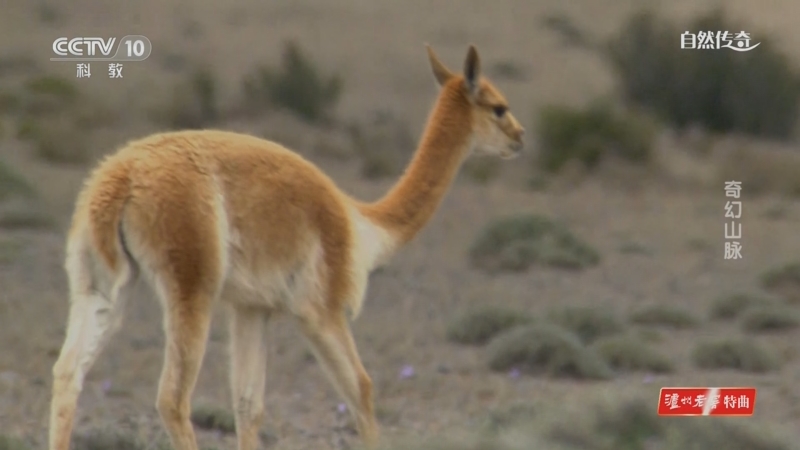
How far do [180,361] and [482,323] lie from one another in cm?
653

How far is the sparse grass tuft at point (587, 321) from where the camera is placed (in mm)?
12625

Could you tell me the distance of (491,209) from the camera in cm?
2055

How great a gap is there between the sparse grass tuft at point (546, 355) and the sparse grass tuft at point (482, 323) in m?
0.91

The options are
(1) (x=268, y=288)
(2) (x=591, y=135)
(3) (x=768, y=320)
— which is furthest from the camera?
(2) (x=591, y=135)

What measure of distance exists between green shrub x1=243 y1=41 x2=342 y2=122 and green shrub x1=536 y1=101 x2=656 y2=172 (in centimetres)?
634

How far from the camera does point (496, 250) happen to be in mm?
16266

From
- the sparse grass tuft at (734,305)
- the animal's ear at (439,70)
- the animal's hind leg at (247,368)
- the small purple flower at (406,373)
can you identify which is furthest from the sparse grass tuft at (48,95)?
the animal's hind leg at (247,368)

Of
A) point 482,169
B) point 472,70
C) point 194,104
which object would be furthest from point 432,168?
point 194,104

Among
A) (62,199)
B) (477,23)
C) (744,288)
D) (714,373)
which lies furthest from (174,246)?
(477,23)

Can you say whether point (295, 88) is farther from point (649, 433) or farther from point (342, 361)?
point (649, 433)

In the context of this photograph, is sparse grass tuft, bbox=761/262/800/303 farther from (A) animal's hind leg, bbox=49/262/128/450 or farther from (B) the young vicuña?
(A) animal's hind leg, bbox=49/262/128/450

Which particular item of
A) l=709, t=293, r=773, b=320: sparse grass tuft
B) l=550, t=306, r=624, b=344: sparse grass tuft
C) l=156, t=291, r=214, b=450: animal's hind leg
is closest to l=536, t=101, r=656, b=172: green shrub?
l=709, t=293, r=773, b=320: sparse grass tuft

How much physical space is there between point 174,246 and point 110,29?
52.8 feet

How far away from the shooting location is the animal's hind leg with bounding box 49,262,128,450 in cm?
593
